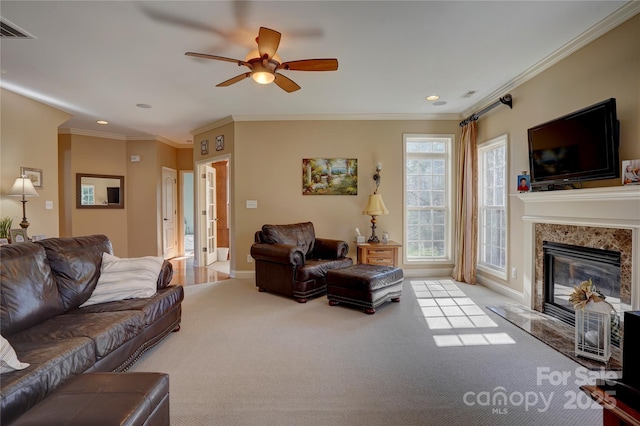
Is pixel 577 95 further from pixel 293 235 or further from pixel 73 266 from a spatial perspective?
pixel 73 266

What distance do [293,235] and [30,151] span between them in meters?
3.81

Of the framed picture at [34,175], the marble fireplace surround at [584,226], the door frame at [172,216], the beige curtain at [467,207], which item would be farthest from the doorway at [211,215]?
the marble fireplace surround at [584,226]

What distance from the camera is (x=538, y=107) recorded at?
11.2 feet

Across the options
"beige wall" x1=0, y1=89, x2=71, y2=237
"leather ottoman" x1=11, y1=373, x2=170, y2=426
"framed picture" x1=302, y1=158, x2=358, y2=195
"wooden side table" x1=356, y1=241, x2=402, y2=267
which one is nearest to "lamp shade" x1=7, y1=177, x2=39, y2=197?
"beige wall" x1=0, y1=89, x2=71, y2=237

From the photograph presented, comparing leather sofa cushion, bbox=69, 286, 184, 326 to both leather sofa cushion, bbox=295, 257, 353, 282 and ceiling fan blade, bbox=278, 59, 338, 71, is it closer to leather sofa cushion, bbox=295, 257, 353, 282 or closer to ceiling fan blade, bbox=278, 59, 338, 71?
leather sofa cushion, bbox=295, 257, 353, 282

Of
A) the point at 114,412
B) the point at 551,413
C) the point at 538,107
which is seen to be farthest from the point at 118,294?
the point at 538,107

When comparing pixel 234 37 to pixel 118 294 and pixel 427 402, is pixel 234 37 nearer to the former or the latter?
pixel 118 294

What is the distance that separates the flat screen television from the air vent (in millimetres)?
4887

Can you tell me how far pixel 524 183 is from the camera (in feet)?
11.5

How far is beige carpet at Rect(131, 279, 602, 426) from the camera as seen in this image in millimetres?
1743

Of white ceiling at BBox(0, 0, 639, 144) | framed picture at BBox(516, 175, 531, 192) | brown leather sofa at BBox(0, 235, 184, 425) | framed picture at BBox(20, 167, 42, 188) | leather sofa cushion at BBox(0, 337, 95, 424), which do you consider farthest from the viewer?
framed picture at BBox(20, 167, 42, 188)

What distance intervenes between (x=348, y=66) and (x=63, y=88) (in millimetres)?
3639

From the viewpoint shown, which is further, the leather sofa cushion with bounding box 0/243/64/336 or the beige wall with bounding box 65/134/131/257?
the beige wall with bounding box 65/134/131/257

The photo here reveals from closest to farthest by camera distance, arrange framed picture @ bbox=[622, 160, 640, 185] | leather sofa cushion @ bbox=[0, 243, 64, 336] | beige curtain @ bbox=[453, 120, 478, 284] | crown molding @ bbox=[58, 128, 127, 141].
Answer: leather sofa cushion @ bbox=[0, 243, 64, 336]
framed picture @ bbox=[622, 160, 640, 185]
beige curtain @ bbox=[453, 120, 478, 284]
crown molding @ bbox=[58, 128, 127, 141]
